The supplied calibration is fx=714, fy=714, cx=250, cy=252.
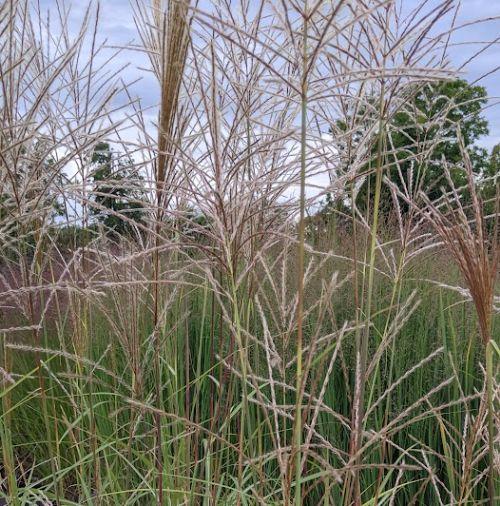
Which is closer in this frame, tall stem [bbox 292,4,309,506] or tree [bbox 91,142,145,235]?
tall stem [bbox 292,4,309,506]

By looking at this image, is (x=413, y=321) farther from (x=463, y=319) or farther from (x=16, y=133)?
(x=16, y=133)

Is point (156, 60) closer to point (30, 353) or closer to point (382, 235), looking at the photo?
point (30, 353)

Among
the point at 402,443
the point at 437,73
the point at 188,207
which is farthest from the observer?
the point at 402,443

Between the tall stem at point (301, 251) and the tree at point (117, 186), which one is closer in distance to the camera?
the tall stem at point (301, 251)

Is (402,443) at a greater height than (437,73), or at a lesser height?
lesser

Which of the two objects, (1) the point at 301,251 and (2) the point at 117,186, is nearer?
(1) the point at 301,251

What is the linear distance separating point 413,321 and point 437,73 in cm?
287

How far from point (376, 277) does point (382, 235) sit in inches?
84.2

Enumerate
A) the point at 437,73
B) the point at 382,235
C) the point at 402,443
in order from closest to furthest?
the point at 437,73 → the point at 402,443 → the point at 382,235

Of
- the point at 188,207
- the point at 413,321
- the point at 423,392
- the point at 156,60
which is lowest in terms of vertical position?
the point at 423,392

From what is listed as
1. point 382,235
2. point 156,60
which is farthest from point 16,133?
point 382,235

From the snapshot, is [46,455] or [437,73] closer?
[437,73]

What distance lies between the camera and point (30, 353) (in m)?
4.57

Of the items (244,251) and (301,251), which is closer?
(301,251)
